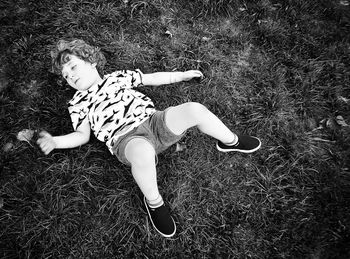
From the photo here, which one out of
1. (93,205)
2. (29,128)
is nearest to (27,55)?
(29,128)

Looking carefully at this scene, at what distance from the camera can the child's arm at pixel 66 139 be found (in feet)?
7.98

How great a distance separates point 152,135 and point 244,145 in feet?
3.19

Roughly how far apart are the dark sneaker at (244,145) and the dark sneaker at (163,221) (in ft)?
2.84

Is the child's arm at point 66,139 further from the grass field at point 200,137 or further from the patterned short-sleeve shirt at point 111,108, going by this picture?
the grass field at point 200,137

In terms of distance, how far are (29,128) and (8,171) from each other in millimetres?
488

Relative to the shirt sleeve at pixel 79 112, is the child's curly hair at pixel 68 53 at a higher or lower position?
higher

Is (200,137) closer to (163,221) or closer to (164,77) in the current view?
(164,77)

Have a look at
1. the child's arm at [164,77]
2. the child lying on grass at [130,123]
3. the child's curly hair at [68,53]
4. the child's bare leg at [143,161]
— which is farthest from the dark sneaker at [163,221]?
the child's curly hair at [68,53]

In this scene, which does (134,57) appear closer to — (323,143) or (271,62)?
(271,62)

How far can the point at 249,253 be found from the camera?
2.52 m

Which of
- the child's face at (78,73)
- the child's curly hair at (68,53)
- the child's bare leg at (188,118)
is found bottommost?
the child's bare leg at (188,118)

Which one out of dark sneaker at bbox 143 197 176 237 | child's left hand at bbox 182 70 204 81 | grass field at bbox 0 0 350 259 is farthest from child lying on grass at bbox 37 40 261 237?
child's left hand at bbox 182 70 204 81

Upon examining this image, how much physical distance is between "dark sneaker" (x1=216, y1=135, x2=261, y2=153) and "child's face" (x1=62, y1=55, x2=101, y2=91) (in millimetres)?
1481

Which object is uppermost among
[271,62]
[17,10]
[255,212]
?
[17,10]
